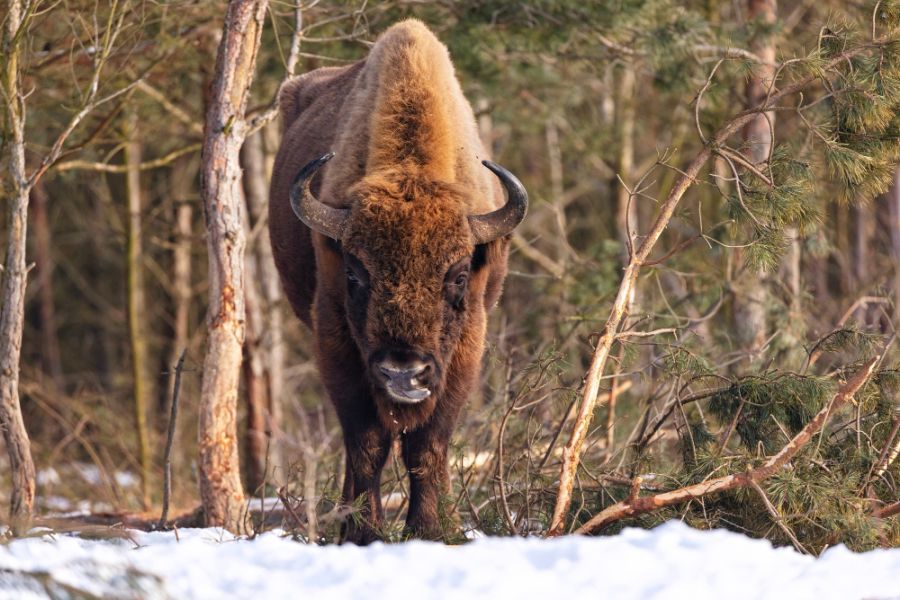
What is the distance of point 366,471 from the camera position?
6637 mm

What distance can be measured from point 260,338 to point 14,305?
4.28 meters

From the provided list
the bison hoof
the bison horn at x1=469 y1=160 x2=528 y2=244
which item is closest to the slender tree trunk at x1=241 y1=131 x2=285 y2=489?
the bison hoof

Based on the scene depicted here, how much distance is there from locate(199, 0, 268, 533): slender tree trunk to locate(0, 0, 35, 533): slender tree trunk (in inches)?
43.3

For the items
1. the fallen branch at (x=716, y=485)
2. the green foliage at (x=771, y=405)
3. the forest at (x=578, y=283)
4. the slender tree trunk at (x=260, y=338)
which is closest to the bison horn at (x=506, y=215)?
the forest at (x=578, y=283)

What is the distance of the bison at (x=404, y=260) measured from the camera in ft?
20.3

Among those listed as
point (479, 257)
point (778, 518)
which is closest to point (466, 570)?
point (778, 518)

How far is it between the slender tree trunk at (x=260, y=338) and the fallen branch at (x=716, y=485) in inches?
173

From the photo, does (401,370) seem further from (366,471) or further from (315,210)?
(315,210)

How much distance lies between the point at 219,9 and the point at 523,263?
453 inches

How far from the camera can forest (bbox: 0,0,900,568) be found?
20.9ft

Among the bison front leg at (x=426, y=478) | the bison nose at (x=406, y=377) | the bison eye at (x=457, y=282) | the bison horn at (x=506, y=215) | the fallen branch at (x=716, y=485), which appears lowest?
the bison front leg at (x=426, y=478)

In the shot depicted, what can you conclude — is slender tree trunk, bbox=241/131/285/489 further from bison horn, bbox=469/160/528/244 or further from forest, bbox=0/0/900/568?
bison horn, bbox=469/160/528/244

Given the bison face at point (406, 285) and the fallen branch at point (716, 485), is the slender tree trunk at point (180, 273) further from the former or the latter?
the fallen branch at point (716, 485)

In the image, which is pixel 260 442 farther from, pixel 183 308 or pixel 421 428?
pixel 183 308
